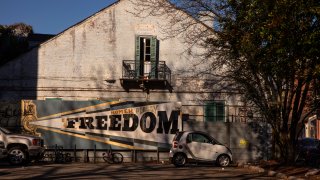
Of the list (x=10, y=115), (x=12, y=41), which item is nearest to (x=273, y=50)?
(x=10, y=115)

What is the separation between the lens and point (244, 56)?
19031 millimetres

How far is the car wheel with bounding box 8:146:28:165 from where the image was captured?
21781 mm

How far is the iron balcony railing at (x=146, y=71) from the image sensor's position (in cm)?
2917

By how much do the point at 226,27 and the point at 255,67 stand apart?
6.03ft

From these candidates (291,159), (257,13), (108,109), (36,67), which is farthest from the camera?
(36,67)

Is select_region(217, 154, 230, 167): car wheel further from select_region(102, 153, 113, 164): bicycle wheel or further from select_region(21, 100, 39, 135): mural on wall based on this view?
select_region(21, 100, 39, 135): mural on wall

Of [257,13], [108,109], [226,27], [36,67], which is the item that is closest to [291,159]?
[226,27]

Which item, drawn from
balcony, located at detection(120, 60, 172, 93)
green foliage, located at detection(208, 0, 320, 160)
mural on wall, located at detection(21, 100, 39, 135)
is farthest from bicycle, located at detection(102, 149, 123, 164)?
green foliage, located at detection(208, 0, 320, 160)

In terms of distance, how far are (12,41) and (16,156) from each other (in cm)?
2084

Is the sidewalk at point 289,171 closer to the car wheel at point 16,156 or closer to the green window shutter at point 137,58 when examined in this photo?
the green window shutter at point 137,58

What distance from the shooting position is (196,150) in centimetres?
2356

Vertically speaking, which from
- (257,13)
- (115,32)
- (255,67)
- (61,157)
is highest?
(115,32)

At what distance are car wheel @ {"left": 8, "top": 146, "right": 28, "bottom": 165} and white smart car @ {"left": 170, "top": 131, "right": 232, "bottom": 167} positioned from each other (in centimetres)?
665

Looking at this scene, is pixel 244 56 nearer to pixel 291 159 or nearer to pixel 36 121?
pixel 291 159
